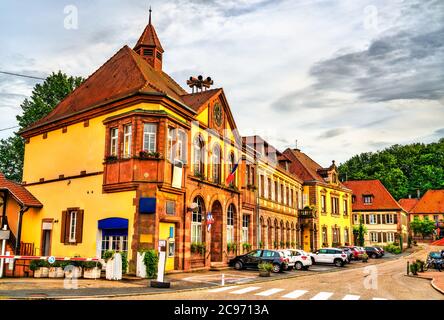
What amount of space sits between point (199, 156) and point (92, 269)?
10193 mm

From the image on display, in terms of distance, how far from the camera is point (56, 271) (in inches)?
827

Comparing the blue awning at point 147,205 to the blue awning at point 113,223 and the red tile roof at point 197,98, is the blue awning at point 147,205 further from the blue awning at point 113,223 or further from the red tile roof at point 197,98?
the red tile roof at point 197,98

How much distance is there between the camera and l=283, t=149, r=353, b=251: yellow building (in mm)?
52344

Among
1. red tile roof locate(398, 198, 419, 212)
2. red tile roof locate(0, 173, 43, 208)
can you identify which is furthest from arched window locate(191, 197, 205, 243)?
red tile roof locate(398, 198, 419, 212)

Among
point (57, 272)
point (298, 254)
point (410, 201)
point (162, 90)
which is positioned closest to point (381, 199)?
point (410, 201)

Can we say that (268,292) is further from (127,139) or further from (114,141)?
(114,141)

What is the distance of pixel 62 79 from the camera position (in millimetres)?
48969

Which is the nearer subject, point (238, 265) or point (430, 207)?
point (238, 265)

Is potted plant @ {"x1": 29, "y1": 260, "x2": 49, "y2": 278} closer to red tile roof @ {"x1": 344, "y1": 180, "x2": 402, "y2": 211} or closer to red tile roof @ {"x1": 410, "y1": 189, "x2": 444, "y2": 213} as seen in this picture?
red tile roof @ {"x1": 344, "y1": 180, "x2": 402, "y2": 211}

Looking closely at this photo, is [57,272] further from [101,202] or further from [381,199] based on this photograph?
[381,199]

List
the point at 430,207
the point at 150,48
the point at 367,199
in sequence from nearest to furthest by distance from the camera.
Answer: the point at 150,48 → the point at 367,199 → the point at 430,207

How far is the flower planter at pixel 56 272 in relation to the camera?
68.7 feet

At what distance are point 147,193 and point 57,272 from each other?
570cm

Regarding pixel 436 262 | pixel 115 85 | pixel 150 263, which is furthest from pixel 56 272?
pixel 436 262
